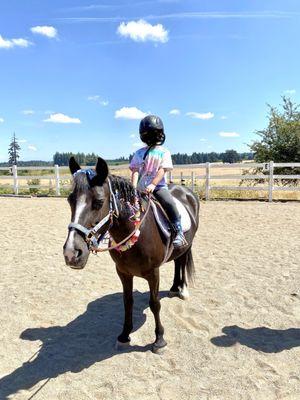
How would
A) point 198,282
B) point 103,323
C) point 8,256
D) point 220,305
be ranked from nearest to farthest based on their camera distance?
1. point 103,323
2. point 220,305
3. point 198,282
4. point 8,256

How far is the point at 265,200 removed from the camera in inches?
591

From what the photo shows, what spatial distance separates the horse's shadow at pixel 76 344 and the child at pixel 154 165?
1307 millimetres

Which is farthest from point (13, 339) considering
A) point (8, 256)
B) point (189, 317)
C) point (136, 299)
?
point (8, 256)

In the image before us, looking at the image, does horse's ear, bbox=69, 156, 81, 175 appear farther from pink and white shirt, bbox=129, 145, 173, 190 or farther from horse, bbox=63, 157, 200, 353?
pink and white shirt, bbox=129, 145, 173, 190

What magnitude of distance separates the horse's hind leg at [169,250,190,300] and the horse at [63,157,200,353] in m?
0.63

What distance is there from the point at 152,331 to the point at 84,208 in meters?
2.09

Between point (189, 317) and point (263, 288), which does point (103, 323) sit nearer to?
point (189, 317)

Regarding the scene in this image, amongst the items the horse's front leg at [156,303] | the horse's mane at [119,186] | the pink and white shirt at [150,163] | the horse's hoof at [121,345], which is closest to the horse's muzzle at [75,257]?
the horse's mane at [119,186]

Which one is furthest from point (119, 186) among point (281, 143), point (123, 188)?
point (281, 143)

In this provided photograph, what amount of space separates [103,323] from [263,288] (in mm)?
2415

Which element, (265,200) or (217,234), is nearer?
(217,234)

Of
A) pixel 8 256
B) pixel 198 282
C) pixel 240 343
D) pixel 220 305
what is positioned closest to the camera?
pixel 240 343

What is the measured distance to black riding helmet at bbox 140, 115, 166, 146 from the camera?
12.1 ft

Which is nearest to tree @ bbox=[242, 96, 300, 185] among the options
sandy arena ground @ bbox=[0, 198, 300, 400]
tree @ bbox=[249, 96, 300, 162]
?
tree @ bbox=[249, 96, 300, 162]
